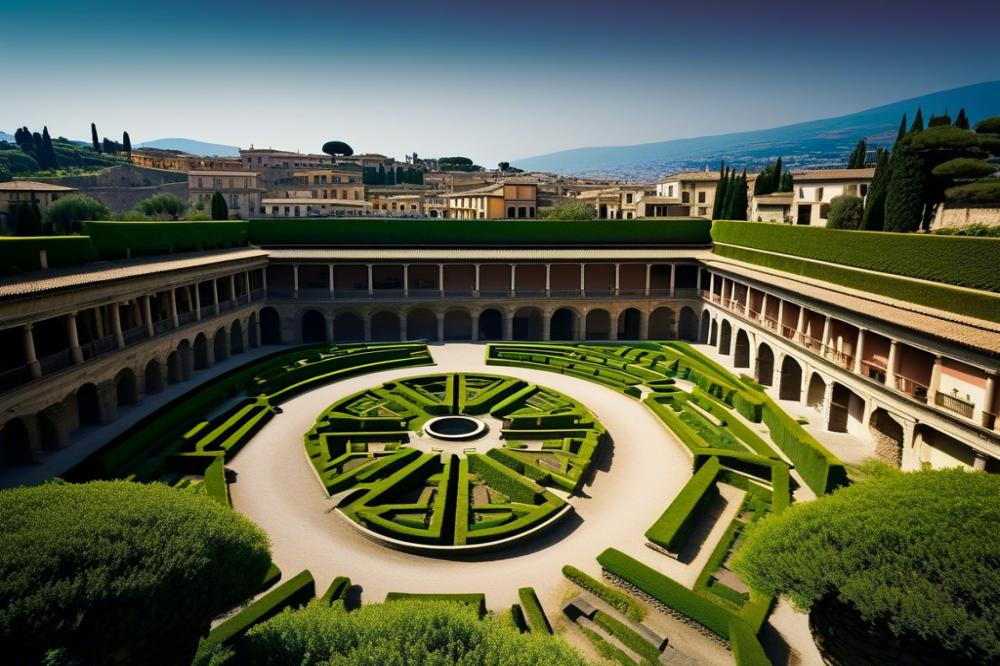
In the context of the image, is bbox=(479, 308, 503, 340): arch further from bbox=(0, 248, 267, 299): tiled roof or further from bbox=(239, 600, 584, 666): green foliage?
bbox=(239, 600, 584, 666): green foliage

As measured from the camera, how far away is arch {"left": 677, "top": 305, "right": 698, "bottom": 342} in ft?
179

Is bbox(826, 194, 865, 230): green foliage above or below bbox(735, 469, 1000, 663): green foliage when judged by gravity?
above

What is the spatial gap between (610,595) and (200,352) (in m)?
34.4

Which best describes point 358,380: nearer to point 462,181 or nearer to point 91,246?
point 91,246

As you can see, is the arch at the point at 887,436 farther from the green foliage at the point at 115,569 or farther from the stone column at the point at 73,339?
the stone column at the point at 73,339

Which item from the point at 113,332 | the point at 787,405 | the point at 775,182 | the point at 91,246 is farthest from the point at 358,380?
the point at 775,182

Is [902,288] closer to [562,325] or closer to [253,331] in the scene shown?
[562,325]

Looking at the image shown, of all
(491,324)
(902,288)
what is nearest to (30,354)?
(491,324)

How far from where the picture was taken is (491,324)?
5575cm

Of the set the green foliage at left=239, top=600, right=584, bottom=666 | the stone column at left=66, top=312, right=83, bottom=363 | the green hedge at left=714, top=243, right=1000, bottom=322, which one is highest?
the green hedge at left=714, top=243, right=1000, bottom=322

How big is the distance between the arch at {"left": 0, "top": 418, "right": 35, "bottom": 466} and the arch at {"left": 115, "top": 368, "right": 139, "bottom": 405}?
7109 millimetres

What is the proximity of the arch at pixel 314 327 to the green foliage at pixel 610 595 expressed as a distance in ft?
125

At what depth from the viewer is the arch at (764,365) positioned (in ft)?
132

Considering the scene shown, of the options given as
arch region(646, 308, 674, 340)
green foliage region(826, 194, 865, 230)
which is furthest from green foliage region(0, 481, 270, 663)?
green foliage region(826, 194, 865, 230)
